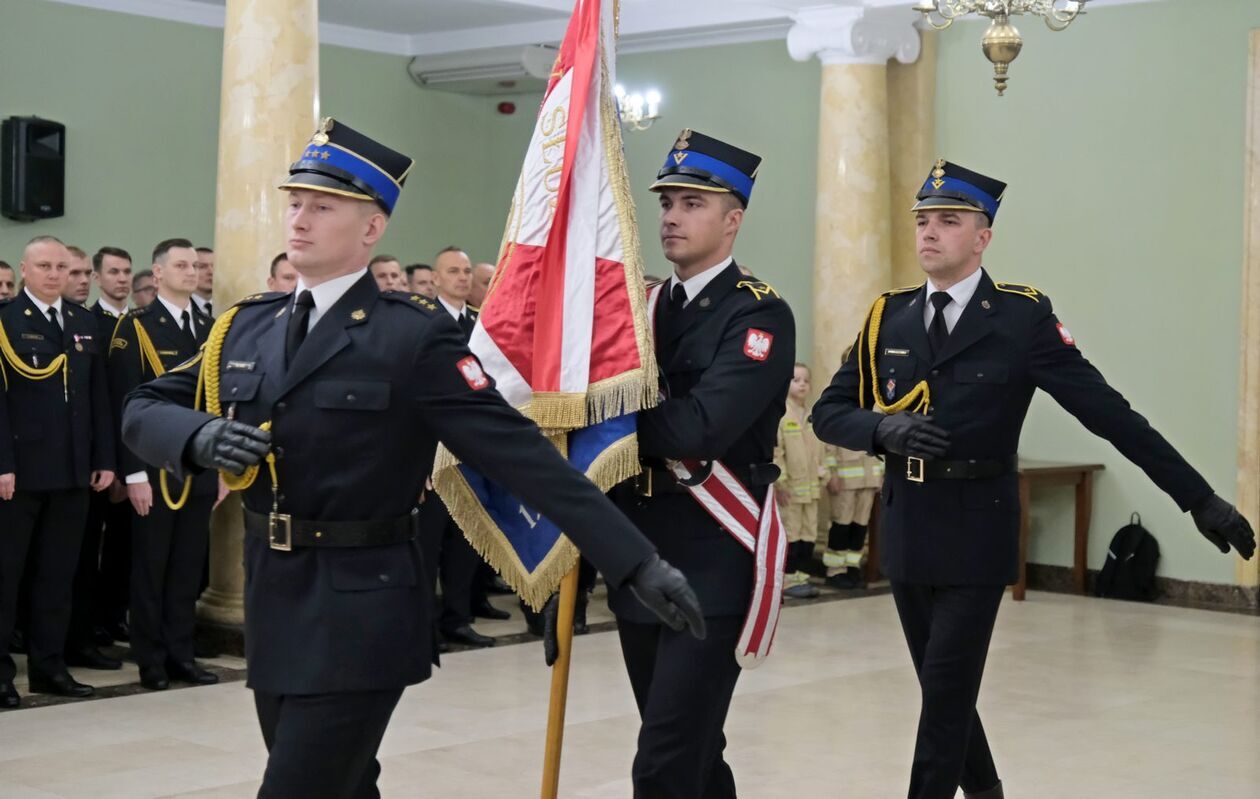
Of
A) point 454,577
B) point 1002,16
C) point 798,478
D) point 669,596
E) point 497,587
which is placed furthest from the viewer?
point 798,478

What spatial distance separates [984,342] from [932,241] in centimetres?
30

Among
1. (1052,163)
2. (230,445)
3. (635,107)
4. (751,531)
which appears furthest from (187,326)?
(1052,163)

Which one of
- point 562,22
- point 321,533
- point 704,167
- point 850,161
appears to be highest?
point 562,22

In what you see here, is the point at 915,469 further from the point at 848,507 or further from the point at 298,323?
the point at 848,507

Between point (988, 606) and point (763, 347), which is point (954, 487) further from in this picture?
point (763, 347)

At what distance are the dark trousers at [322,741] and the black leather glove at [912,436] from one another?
65.3 inches

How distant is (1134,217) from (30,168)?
6554 mm

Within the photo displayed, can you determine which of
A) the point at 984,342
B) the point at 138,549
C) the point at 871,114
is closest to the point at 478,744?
the point at 138,549

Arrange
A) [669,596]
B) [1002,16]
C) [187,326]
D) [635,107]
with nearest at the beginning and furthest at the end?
[669,596], [187,326], [1002,16], [635,107]

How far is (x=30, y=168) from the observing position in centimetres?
972

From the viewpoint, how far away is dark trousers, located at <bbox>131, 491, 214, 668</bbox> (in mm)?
6363

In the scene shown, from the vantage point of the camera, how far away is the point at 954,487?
413 centimetres

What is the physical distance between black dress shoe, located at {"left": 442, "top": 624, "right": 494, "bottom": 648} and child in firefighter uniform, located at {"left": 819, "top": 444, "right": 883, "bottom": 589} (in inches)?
109

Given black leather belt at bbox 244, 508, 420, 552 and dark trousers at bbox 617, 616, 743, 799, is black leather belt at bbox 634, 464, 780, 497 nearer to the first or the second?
dark trousers at bbox 617, 616, 743, 799
